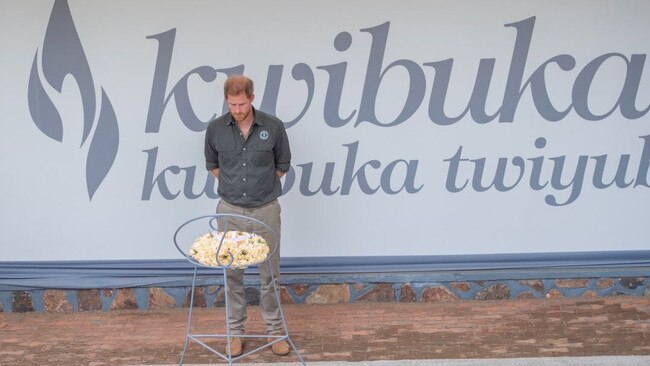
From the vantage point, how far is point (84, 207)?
8.91 metres

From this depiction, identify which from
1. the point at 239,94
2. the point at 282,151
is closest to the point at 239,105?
the point at 239,94

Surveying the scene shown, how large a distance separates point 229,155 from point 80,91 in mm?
1603

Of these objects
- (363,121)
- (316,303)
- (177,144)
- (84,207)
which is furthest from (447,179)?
(84,207)

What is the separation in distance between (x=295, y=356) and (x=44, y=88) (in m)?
2.76

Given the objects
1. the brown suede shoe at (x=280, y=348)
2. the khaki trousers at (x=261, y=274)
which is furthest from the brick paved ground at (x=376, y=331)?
the khaki trousers at (x=261, y=274)

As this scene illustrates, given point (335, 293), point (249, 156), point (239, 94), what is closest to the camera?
point (239, 94)

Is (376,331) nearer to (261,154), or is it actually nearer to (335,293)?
(335,293)

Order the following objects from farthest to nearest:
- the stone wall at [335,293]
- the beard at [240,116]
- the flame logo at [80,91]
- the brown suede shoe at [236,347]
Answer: the stone wall at [335,293] < the flame logo at [80,91] < the brown suede shoe at [236,347] < the beard at [240,116]

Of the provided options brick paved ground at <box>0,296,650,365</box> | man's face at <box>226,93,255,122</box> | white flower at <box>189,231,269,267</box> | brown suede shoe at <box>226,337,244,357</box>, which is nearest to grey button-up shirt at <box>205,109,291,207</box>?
man's face at <box>226,93,255,122</box>

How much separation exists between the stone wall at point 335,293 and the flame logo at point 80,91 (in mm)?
841

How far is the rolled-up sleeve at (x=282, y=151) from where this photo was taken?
782cm

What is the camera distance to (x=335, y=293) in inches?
355

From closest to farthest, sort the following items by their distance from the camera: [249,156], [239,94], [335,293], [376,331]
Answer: [239,94] → [249,156] → [376,331] → [335,293]

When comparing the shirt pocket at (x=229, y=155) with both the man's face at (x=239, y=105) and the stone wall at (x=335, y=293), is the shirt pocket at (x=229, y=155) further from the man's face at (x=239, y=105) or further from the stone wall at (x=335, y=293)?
the stone wall at (x=335, y=293)
